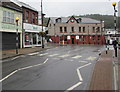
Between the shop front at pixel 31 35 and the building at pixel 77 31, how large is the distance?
2516 centimetres

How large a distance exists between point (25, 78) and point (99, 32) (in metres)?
56.6

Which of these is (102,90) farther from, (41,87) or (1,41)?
(1,41)

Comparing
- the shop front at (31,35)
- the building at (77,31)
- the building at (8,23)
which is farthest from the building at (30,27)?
the building at (77,31)

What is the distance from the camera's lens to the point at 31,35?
3328 centimetres

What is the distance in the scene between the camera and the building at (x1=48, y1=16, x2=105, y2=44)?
60750 millimetres

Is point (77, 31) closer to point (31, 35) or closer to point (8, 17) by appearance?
point (31, 35)

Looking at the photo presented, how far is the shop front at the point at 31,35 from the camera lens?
101 feet

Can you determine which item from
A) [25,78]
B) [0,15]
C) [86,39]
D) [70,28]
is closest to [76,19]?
[70,28]

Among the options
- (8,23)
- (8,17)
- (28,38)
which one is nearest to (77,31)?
(28,38)

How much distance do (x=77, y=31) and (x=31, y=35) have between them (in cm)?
3011

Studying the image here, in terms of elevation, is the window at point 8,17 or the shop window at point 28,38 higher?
the window at point 8,17

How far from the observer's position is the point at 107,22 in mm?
88062

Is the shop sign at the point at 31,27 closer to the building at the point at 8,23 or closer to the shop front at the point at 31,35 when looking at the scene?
the shop front at the point at 31,35

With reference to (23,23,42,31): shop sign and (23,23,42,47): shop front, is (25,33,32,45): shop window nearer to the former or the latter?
(23,23,42,47): shop front
